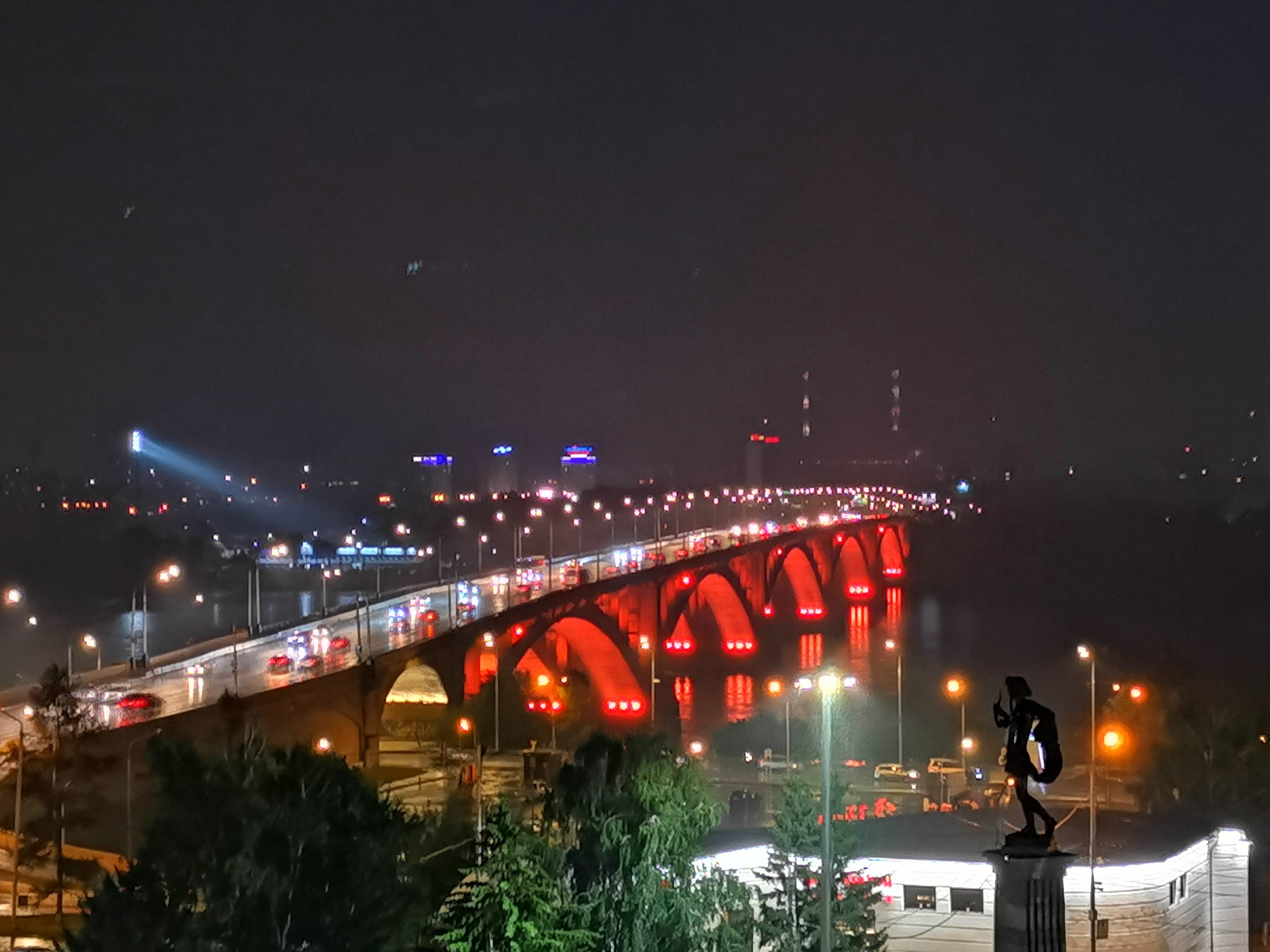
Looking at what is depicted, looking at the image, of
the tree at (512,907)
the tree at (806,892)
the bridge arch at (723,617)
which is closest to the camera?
the tree at (512,907)

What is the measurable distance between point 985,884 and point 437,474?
14907 centimetres

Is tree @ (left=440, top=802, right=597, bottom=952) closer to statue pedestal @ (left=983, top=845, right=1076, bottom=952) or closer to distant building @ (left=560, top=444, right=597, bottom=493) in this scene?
statue pedestal @ (left=983, top=845, right=1076, bottom=952)

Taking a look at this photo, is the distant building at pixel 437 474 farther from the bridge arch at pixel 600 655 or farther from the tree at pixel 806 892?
the tree at pixel 806 892

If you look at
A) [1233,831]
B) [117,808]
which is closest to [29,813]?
[117,808]

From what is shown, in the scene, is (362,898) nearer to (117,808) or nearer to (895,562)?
(117,808)

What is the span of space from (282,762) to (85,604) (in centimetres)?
6471

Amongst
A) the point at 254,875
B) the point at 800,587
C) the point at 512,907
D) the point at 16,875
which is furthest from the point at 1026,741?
the point at 800,587

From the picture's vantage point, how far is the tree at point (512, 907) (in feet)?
30.6

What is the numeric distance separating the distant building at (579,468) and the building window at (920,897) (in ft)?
481

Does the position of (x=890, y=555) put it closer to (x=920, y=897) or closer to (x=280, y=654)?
(x=280, y=654)

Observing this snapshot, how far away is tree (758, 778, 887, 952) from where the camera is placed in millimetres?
11164

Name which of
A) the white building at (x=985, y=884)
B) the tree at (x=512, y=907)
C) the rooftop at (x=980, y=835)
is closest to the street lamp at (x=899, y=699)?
the rooftop at (x=980, y=835)

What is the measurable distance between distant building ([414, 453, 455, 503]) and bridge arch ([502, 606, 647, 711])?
108 m

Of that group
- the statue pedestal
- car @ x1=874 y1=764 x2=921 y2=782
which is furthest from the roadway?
the statue pedestal
